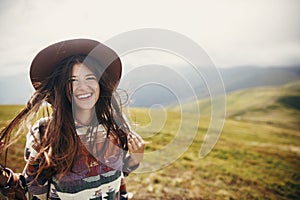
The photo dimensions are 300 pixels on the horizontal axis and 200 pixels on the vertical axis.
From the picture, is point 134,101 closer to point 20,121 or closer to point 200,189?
point 20,121

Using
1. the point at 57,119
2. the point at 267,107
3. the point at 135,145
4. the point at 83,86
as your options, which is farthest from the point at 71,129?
the point at 267,107

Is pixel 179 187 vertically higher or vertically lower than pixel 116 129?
lower

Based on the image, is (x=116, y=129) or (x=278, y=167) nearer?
(x=116, y=129)

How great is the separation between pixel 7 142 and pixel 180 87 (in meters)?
1.84

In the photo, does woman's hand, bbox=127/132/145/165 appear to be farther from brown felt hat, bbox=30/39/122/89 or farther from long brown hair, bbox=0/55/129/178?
brown felt hat, bbox=30/39/122/89

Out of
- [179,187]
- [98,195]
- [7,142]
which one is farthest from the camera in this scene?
[179,187]

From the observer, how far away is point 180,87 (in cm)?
262

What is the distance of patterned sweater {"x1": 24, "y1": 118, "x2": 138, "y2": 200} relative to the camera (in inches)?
94.2

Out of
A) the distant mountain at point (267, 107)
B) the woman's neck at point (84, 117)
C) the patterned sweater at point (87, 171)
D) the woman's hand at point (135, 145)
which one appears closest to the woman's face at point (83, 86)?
the woman's neck at point (84, 117)

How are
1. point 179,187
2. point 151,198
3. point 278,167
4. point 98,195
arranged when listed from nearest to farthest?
point 98,195 < point 151,198 < point 179,187 < point 278,167

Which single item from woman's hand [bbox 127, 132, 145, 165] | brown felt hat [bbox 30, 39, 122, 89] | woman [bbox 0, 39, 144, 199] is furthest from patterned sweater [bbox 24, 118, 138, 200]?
brown felt hat [bbox 30, 39, 122, 89]

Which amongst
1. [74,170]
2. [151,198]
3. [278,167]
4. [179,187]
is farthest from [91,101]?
[278,167]

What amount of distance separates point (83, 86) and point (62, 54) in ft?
1.26

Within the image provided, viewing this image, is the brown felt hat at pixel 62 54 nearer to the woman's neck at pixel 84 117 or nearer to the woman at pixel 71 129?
the woman at pixel 71 129
